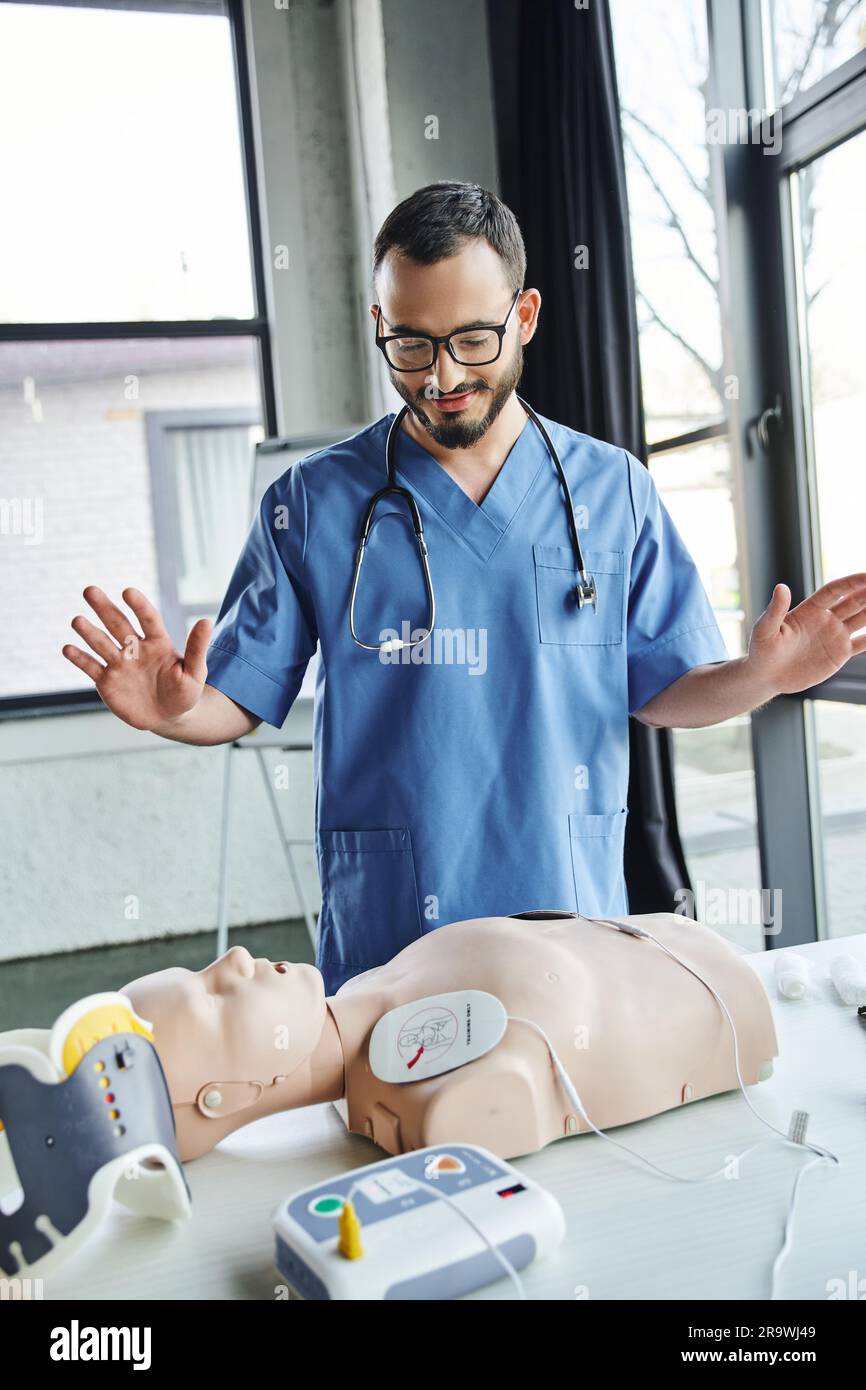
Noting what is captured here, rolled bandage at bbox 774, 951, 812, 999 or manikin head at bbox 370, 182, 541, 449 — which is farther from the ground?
manikin head at bbox 370, 182, 541, 449

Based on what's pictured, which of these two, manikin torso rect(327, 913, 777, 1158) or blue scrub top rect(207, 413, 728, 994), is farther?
blue scrub top rect(207, 413, 728, 994)

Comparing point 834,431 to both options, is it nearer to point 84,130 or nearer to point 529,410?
point 529,410

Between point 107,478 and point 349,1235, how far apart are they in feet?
11.7

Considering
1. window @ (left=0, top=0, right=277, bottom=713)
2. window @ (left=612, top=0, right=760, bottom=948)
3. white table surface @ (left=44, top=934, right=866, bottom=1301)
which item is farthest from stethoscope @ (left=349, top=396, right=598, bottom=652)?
window @ (left=0, top=0, right=277, bottom=713)

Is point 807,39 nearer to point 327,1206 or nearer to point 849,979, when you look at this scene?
point 849,979

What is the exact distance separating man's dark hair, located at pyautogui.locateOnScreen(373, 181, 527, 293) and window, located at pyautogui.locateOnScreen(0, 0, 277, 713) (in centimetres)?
273

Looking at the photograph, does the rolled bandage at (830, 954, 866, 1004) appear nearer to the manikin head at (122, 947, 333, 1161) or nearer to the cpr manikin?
the cpr manikin

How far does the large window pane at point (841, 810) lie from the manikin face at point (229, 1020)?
1.79 meters

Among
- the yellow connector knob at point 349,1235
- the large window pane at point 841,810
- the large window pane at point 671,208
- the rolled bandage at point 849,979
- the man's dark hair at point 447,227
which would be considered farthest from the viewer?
the large window pane at point 671,208

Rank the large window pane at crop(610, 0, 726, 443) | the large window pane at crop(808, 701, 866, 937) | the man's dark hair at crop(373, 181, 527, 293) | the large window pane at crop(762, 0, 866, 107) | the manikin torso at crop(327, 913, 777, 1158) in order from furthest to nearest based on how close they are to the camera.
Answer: the large window pane at crop(610, 0, 726, 443) → the large window pane at crop(808, 701, 866, 937) → the large window pane at crop(762, 0, 866, 107) → the man's dark hair at crop(373, 181, 527, 293) → the manikin torso at crop(327, 913, 777, 1158)

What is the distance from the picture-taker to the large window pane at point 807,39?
6.87ft

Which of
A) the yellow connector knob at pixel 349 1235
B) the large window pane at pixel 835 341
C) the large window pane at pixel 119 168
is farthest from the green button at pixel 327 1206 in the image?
the large window pane at pixel 119 168

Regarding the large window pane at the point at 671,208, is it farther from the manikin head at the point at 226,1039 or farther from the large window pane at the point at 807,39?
the manikin head at the point at 226,1039

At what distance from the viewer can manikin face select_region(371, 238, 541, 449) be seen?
129cm
